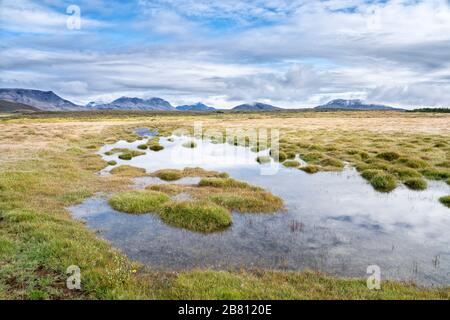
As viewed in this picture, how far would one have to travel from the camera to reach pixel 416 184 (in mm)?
26172

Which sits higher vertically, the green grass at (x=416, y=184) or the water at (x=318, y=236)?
the green grass at (x=416, y=184)

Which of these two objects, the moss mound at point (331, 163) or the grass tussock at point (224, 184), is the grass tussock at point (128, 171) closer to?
the grass tussock at point (224, 184)

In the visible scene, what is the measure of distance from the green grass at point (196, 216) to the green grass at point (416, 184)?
15.8 meters

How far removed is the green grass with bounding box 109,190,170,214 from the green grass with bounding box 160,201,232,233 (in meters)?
1.17

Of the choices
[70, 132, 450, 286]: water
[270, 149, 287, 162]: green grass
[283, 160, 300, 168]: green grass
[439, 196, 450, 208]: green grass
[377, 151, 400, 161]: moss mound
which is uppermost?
[377, 151, 400, 161]: moss mound

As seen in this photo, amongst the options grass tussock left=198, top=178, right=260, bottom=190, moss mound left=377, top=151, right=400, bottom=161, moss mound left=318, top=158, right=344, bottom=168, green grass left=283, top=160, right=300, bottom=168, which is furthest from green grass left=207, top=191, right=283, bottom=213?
moss mound left=377, top=151, right=400, bottom=161

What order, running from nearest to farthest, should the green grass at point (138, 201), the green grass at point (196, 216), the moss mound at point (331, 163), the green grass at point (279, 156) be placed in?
the green grass at point (196, 216) → the green grass at point (138, 201) → the moss mound at point (331, 163) → the green grass at point (279, 156)

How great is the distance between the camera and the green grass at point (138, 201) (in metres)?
19.7

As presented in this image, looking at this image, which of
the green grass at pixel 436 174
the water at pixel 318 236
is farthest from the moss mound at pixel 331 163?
the water at pixel 318 236

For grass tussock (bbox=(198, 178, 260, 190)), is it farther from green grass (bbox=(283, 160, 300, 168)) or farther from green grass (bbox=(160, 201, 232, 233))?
green grass (bbox=(283, 160, 300, 168))

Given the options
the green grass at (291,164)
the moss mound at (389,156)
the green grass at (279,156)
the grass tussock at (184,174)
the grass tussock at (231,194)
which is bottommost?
the grass tussock at (231,194)

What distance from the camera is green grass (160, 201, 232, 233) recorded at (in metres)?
17.2

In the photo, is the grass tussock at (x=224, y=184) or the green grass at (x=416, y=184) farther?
the green grass at (x=416, y=184)

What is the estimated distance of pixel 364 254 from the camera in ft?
46.8
